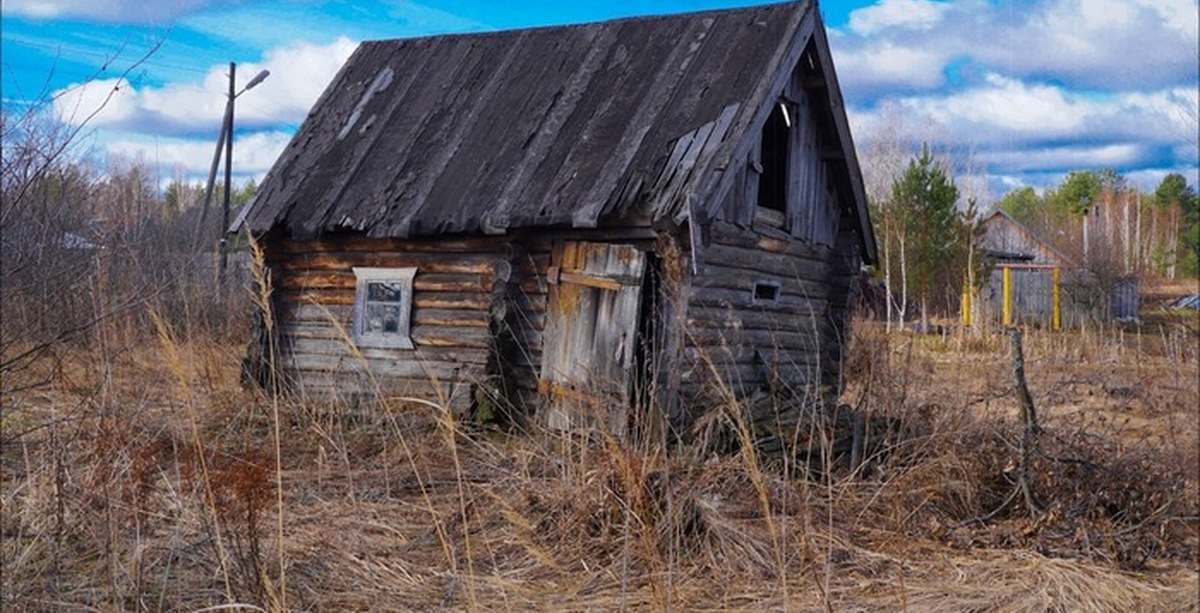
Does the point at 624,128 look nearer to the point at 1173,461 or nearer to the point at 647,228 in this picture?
the point at 647,228

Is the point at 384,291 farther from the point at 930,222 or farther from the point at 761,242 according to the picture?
the point at 930,222

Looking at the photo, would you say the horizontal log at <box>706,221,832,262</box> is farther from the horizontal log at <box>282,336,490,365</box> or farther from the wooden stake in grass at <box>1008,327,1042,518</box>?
the wooden stake in grass at <box>1008,327,1042,518</box>

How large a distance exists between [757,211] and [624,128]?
156cm

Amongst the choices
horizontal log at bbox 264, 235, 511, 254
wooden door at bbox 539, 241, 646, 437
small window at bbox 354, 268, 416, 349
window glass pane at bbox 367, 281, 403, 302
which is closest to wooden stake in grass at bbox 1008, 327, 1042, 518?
wooden door at bbox 539, 241, 646, 437

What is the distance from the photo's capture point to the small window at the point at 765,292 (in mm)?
11703

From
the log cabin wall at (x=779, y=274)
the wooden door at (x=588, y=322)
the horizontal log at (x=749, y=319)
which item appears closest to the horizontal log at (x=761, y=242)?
the log cabin wall at (x=779, y=274)

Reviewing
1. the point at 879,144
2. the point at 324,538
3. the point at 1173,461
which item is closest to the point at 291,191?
the point at 324,538

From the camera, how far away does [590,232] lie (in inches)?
415

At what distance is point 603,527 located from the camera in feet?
19.8

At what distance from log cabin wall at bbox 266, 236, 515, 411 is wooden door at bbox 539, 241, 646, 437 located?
0.61 m

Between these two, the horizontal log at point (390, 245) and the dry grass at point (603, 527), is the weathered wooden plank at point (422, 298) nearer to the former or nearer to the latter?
the horizontal log at point (390, 245)

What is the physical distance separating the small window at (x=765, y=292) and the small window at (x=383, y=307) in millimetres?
3377

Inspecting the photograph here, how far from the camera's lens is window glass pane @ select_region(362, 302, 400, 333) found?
38.6 ft

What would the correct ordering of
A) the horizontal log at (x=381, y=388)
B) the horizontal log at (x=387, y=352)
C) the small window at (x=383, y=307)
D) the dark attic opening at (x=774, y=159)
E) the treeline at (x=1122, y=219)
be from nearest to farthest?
the horizontal log at (x=381, y=388) < the horizontal log at (x=387, y=352) < the small window at (x=383, y=307) < the dark attic opening at (x=774, y=159) < the treeline at (x=1122, y=219)
